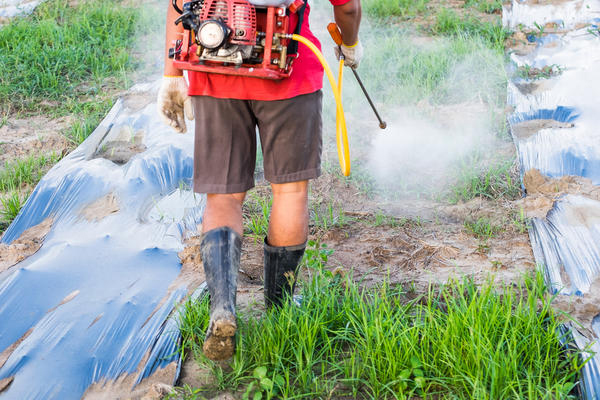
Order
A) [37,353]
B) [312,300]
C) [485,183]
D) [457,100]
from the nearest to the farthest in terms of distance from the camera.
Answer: [37,353]
[312,300]
[485,183]
[457,100]

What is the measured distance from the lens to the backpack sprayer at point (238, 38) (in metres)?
1.76

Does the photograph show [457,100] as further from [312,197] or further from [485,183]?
[312,197]

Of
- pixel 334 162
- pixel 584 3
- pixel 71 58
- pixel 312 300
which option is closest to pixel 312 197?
pixel 334 162

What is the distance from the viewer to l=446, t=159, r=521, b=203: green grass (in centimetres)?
316

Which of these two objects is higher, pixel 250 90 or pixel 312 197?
pixel 250 90

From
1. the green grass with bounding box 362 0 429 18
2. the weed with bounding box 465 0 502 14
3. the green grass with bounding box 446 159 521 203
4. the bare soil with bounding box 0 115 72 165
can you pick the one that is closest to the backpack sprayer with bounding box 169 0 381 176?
the green grass with bounding box 446 159 521 203

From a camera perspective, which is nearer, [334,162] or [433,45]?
[334,162]

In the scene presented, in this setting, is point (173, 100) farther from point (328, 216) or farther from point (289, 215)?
point (328, 216)

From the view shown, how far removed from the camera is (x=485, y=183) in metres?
3.21

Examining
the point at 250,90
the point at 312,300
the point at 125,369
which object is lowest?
the point at 125,369

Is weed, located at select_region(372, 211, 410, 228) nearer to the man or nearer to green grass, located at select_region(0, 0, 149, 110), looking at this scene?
the man

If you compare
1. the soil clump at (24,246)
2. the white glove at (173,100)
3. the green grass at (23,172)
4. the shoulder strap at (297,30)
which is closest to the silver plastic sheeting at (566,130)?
the shoulder strap at (297,30)

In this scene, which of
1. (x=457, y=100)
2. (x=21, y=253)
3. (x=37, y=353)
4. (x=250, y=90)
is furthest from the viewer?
(x=457, y=100)

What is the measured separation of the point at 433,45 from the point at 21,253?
140 inches
